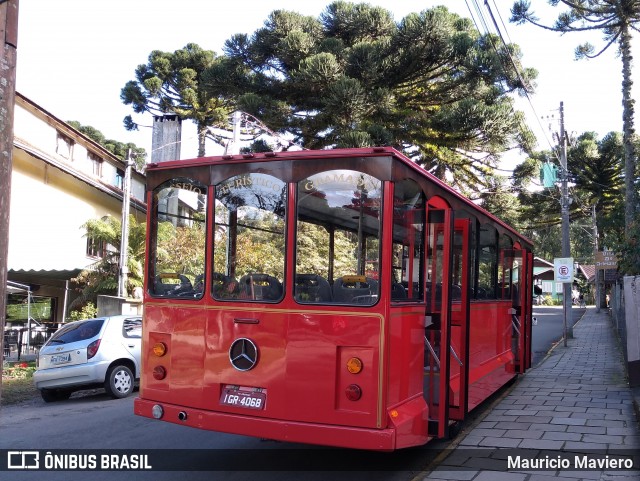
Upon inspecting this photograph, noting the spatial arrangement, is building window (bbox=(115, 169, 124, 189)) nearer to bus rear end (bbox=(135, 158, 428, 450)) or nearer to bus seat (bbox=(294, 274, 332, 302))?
bus rear end (bbox=(135, 158, 428, 450))

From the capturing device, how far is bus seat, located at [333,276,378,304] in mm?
5079

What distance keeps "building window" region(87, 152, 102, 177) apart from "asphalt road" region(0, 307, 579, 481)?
1687cm

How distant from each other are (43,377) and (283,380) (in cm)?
645

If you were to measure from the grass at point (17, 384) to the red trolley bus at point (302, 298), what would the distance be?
5.91 meters

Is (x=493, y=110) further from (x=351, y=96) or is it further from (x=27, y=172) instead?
(x=27, y=172)

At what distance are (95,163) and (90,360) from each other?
53.2ft

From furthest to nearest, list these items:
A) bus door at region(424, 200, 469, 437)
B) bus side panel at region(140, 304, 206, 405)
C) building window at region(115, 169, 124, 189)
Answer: building window at region(115, 169, 124, 189) → bus door at region(424, 200, 469, 437) → bus side panel at region(140, 304, 206, 405)

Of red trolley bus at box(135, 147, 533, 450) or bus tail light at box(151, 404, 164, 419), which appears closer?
red trolley bus at box(135, 147, 533, 450)

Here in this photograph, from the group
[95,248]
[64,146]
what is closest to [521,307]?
[95,248]

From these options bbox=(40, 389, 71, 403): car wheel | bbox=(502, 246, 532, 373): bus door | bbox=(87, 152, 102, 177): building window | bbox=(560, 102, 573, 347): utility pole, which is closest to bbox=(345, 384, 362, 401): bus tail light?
bbox=(502, 246, 532, 373): bus door

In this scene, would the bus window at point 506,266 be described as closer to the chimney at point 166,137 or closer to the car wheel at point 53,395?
the car wheel at point 53,395

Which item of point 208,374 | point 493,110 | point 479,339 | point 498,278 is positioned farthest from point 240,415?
point 493,110

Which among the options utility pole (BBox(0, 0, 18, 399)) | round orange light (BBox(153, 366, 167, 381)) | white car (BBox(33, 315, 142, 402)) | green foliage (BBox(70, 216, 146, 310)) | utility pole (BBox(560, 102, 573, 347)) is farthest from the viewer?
utility pole (BBox(560, 102, 573, 347))

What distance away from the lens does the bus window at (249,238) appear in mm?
5422
